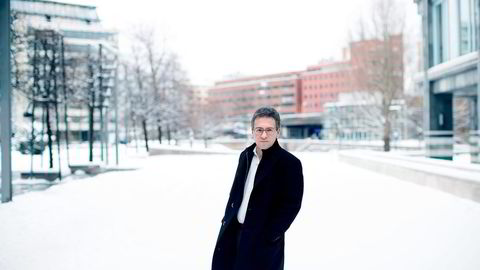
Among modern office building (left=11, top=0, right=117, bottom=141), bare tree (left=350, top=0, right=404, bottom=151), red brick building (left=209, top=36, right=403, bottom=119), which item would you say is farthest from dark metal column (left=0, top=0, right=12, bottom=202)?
red brick building (left=209, top=36, right=403, bottom=119)

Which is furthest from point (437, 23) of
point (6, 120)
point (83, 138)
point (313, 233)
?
point (83, 138)

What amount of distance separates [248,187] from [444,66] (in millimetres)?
15764

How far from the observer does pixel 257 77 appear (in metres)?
116

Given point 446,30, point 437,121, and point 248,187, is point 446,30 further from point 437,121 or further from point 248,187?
point 248,187

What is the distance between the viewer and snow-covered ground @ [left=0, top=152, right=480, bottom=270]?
4.99m

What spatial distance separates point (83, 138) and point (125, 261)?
193 feet

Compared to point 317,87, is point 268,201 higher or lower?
lower

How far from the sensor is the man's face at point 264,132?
9.66 ft

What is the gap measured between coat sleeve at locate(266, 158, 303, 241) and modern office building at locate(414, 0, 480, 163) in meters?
14.9

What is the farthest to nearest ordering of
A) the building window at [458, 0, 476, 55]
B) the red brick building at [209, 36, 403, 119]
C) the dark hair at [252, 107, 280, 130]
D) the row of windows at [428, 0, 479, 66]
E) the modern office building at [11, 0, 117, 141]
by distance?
1. the red brick building at [209, 36, 403, 119]
2. the modern office building at [11, 0, 117, 141]
3. the row of windows at [428, 0, 479, 66]
4. the building window at [458, 0, 476, 55]
5. the dark hair at [252, 107, 280, 130]

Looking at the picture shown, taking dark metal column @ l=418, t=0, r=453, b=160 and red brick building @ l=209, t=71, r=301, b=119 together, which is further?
red brick building @ l=209, t=71, r=301, b=119

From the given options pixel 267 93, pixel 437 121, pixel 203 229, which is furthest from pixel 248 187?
pixel 267 93

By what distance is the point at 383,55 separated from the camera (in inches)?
1081

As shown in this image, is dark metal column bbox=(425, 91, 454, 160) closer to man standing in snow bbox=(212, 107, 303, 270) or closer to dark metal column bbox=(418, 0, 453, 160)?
dark metal column bbox=(418, 0, 453, 160)
